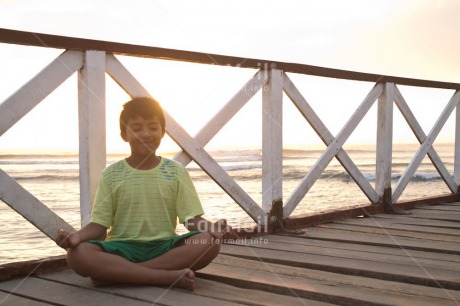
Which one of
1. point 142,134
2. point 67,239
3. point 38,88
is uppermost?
point 38,88

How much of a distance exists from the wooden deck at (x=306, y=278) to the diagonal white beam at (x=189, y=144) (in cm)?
24

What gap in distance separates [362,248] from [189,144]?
42.6 inches

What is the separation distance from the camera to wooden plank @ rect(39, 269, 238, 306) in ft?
6.52

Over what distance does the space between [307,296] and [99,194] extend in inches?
38.6

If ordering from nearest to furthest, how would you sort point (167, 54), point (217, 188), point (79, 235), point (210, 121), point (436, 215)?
1. point (79, 235)
2. point (167, 54)
3. point (210, 121)
4. point (436, 215)
5. point (217, 188)

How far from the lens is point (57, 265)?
2.53 meters

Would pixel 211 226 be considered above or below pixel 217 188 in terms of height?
above

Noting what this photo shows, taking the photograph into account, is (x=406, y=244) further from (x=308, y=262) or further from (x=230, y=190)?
(x=230, y=190)

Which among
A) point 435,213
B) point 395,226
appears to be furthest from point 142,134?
point 435,213

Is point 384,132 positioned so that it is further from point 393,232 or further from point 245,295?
point 245,295

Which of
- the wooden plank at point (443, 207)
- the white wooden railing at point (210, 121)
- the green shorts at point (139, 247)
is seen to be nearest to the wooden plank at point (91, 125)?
the white wooden railing at point (210, 121)

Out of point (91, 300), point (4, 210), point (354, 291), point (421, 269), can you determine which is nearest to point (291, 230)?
point (421, 269)

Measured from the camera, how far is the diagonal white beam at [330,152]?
363cm

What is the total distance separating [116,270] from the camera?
218cm
